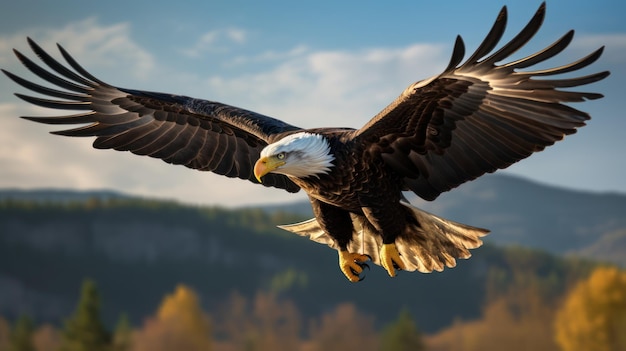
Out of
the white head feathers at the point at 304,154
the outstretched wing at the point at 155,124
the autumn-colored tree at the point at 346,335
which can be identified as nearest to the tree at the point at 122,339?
the autumn-colored tree at the point at 346,335

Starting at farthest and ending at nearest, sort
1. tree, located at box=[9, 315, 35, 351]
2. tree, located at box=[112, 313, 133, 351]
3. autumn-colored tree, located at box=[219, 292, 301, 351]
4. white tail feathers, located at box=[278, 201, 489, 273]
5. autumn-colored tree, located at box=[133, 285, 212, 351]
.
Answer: autumn-colored tree, located at box=[219, 292, 301, 351] < autumn-colored tree, located at box=[133, 285, 212, 351] < tree, located at box=[9, 315, 35, 351] < tree, located at box=[112, 313, 133, 351] < white tail feathers, located at box=[278, 201, 489, 273]

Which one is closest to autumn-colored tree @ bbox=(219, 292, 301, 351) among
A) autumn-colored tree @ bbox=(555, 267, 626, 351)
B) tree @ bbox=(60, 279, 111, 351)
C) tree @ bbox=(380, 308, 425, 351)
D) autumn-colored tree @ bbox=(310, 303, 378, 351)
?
autumn-colored tree @ bbox=(310, 303, 378, 351)

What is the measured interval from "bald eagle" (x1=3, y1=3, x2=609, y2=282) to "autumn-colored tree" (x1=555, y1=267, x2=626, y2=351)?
42.0m

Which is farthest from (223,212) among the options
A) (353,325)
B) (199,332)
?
(199,332)

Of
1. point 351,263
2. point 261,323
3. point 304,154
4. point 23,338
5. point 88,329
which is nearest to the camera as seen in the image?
point 304,154

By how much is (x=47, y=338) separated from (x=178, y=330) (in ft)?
48.2

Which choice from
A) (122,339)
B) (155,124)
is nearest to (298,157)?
(155,124)

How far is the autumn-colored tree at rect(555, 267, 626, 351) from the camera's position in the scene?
152ft

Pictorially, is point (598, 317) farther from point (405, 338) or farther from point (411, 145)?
point (411, 145)

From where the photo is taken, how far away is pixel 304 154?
563 centimetres

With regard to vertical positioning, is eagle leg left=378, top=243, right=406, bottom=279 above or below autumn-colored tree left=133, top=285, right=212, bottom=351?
above

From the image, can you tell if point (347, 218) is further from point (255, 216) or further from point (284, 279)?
point (255, 216)

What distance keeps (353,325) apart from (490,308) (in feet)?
31.6

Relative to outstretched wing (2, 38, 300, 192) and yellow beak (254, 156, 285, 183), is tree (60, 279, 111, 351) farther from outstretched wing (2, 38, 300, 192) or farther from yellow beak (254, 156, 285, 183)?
yellow beak (254, 156, 285, 183)
